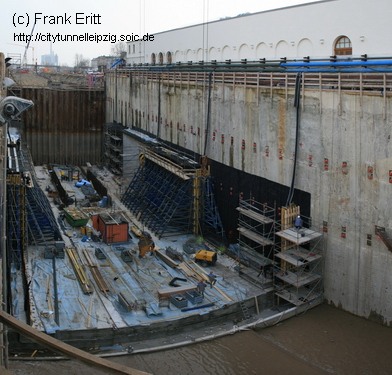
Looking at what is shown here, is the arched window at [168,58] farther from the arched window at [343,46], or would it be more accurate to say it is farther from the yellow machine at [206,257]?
the yellow machine at [206,257]

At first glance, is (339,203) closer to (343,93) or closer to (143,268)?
(343,93)

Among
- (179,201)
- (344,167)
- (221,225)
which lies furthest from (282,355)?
(179,201)

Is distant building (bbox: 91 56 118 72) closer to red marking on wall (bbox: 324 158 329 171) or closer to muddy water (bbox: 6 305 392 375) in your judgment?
red marking on wall (bbox: 324 158 329 171)

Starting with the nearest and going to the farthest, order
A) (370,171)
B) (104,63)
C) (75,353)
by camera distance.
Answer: (75,353)
(370,171)
(104,63)

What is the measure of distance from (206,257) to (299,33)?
33.6 ft

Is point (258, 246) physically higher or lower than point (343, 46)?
lower

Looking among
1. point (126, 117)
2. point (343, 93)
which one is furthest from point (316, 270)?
point (126, 117)

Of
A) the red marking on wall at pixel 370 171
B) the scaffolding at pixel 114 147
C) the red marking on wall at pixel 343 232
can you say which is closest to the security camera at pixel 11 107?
the red marking on wall at pixel 370 171

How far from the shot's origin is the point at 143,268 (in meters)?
17.1

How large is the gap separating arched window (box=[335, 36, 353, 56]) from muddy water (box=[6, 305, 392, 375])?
9.73 m

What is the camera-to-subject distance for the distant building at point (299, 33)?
711 inches

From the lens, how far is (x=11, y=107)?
359 inches

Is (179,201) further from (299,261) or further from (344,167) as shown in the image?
(344,167)

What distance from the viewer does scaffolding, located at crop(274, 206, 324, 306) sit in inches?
583
